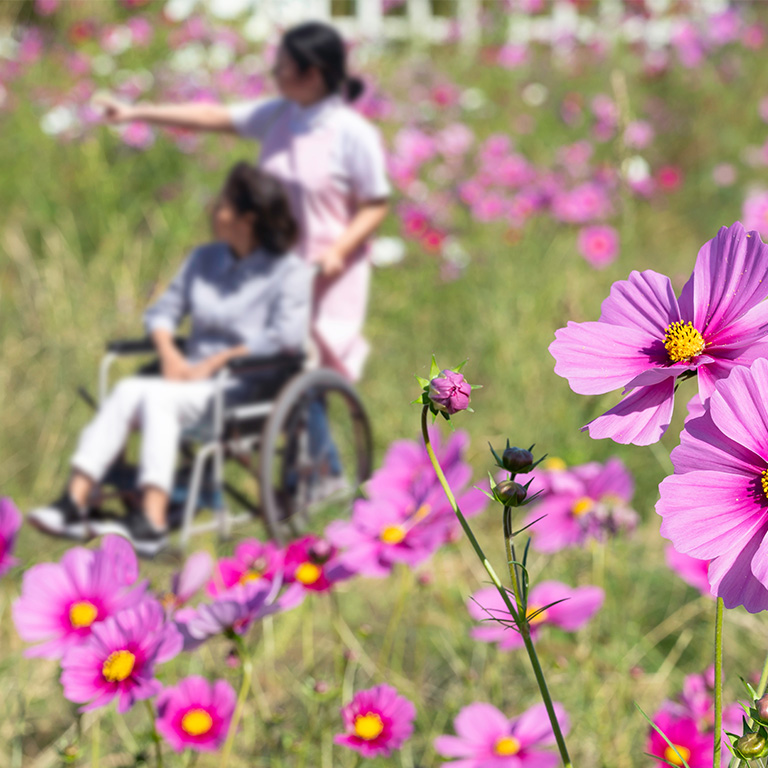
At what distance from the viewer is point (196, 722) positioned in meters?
0.69

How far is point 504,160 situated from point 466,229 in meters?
0.26

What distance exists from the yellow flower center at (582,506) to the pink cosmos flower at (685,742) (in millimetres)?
240

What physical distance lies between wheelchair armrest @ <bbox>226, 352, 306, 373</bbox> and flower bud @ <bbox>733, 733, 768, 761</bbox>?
1.40 metres

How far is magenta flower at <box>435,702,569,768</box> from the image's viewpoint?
0.65 meters

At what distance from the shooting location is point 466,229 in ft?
9.62

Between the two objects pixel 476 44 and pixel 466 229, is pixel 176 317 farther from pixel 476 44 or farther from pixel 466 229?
pixel 476 44

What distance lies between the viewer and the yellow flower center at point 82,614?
2.14 feet

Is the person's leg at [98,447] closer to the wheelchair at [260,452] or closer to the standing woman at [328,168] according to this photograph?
Result: the wheelchair at [260,452]

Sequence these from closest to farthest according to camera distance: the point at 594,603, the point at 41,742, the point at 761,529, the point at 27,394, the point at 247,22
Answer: the point at 761,529 → the point at 594,603 → the point at 41,742 → the point at 27,394 → the point at 247,22

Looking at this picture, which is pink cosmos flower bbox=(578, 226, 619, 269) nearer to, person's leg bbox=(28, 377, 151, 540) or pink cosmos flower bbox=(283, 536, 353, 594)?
person's leg bbox=(28, 377, 151, 540)

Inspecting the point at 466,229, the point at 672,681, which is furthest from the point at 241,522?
the point at 466,229

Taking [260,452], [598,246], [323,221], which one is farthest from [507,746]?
[598,246]

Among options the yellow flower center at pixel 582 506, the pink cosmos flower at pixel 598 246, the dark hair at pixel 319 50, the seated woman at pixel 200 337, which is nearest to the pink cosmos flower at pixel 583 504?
the yellow flower center at pixel 582 506

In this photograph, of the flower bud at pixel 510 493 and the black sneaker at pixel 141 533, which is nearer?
the flower bud at pixel 510 493
